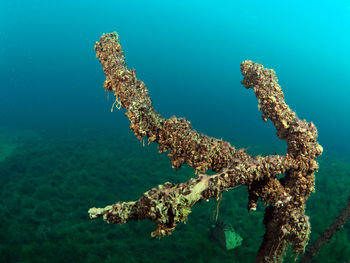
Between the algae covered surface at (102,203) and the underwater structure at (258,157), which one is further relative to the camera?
the algae covered surface at (102,203)

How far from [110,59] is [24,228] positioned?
10.8 m

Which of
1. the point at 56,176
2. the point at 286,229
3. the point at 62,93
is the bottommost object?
the point at 286,229

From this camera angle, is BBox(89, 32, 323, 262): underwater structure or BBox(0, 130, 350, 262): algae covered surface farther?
BBox(0, 130, 350, 262): algae covered surface

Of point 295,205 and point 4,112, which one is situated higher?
point 4,112

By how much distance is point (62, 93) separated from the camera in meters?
83.0

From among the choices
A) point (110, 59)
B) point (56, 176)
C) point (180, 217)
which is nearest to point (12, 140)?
point (56, 176)

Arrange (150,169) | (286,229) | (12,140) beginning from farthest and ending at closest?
(12,140) → (150,169) → (286,229)

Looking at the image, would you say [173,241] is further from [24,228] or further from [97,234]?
[24,228]

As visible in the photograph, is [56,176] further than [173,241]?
Yes

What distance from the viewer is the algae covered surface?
9.31 metres

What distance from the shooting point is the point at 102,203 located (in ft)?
47.6

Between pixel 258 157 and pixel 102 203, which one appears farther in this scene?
pixel 102 203

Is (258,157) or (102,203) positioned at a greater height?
(102,203)

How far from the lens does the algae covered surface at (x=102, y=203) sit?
9312 mm
